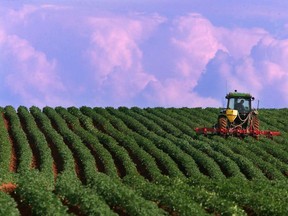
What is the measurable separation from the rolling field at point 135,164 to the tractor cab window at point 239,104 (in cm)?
224

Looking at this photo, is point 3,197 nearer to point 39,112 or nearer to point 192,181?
point 192,181

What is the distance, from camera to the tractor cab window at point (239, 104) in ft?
143

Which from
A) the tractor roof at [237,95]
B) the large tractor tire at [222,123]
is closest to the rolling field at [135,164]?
the large tractor tire at [222,123]

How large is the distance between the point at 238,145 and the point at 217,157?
4046 millimetres

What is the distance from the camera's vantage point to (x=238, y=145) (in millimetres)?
43406

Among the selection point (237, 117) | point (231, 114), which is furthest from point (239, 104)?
point (231, 114)

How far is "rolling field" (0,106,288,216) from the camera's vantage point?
21922 millimetres

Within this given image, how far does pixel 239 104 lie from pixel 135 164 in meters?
8.47

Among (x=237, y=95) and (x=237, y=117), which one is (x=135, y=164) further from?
(x=237, y=95)

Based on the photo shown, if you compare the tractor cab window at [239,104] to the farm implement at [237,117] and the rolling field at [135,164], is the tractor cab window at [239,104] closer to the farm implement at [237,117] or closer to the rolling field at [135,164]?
the farm implement at [237,117]

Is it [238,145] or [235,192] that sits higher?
[238,145]

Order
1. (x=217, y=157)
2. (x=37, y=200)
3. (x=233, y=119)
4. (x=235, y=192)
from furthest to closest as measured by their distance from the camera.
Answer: (x=233, y=119)
(x=217, y=157)
(x=235, y=192)
(x=37, y=200)

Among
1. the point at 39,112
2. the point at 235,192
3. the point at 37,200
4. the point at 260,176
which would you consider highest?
the point at 39,112

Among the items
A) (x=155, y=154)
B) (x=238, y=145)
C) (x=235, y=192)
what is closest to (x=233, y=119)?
(x=238, y=145)
